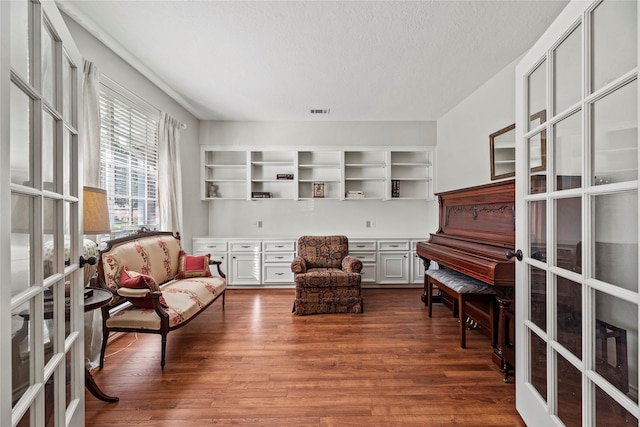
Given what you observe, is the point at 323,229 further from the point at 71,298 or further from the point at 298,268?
the point at 71,298

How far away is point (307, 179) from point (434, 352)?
311 cm

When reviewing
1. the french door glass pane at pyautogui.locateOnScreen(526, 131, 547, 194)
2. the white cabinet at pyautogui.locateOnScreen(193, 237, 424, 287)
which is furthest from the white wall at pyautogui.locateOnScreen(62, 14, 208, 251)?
the french door glass pane at pyautogui.locateOnScreen(526, 131, 547, 194)

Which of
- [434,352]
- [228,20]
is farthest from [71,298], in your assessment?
[434,352]

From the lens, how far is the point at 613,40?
98cm

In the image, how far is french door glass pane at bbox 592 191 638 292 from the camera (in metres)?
0.90

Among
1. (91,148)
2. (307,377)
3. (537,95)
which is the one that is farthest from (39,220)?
(537,95)

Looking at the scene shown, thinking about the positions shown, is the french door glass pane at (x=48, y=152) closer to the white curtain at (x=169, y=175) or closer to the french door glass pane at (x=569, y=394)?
the french door glass pane at (x=569, y=394)

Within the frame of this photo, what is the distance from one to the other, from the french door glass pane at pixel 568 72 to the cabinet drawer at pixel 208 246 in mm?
4007

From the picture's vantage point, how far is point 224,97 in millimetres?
3562

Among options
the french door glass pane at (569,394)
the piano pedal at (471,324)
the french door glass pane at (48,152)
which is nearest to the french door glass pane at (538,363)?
the french door glass pane at (569,394)

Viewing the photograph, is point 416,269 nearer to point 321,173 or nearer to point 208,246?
point 321,173

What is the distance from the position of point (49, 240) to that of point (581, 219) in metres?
2.09

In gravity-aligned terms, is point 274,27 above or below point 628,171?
above

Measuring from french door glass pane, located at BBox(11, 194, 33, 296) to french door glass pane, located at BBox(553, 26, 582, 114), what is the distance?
2.07 metres
